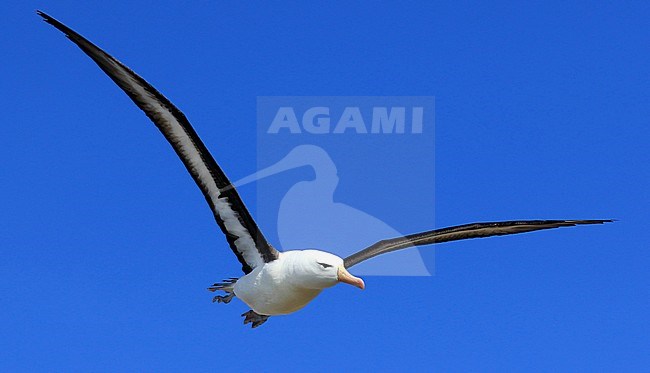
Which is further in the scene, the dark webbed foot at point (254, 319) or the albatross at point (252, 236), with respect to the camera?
the dark webbed foot at point (254, 319)

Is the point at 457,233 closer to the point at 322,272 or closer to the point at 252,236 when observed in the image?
the point at 322,272

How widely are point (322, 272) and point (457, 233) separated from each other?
2610mm

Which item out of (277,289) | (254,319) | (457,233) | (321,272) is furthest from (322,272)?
(457,233)

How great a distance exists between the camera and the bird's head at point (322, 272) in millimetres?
14195

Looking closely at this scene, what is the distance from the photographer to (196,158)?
47.5 ft

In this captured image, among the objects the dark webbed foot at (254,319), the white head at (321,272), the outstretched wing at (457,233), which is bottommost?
the dark webbed foot at (254,319)

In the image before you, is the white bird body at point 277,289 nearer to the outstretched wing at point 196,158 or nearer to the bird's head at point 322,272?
the bird's head at point 322,272

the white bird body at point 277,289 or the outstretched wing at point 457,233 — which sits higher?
the outstretched wing at point 457,233

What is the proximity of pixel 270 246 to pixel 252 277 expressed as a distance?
0.51 metres

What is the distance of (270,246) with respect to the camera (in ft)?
50.0

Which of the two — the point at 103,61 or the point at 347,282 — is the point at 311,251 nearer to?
the point at 347,282

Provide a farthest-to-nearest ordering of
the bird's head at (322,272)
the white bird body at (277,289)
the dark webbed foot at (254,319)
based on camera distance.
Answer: the dark webbed foot at (254,319), the white bird body at (277,289), the bird's head at (322,272)

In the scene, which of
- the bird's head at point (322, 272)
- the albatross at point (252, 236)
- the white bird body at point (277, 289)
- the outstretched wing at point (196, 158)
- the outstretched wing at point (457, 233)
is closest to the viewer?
the outstretched wing at point (196, 158)

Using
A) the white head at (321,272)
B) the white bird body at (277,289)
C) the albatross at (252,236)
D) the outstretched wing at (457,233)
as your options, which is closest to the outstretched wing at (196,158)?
the albatross at (252,236)
